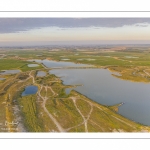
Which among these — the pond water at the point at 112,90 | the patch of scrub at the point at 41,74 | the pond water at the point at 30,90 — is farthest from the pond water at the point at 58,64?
the pond water at the point at 30,90

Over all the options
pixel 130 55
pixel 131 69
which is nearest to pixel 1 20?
pixel 131 69

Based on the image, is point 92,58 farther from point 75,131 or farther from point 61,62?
point 75,131

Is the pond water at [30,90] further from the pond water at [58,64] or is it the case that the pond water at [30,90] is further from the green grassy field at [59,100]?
the pond water at [58,64]

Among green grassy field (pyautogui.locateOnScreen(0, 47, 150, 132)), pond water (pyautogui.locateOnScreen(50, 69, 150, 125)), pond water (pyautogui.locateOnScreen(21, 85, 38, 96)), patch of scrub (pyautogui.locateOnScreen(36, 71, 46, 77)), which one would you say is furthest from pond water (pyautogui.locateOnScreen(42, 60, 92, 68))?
pond water (pyautogui.locateOnScreen(21, 85, 38, 96))

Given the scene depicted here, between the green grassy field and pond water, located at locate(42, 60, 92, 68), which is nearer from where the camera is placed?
the green grassy field

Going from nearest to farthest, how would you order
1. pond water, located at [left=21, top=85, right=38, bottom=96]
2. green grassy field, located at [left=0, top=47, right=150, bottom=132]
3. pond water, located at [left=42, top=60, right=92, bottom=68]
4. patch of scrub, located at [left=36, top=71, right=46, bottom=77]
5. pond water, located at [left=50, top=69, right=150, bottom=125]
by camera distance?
green grassy field, located at [left=0, top=47, right=150, bottom=132], pond water, located at [left=50, top=69, right=150, bottom=125], pond water, located at [left=21, top=85, right=38, bottom=96], patch of scrub, located at [left=36, top=71, right=46, bottom=77], pond water, located at [left=42, top=60, right=92, bottom=68]

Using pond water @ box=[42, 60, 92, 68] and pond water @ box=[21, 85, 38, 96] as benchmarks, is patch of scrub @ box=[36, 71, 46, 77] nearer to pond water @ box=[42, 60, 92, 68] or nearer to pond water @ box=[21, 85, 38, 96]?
pond water @ box=[42, 60, 92, 68]

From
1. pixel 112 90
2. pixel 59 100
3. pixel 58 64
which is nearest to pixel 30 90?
pixel 59 100
